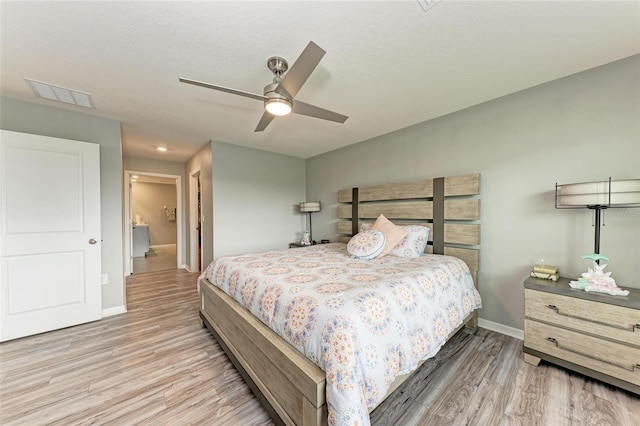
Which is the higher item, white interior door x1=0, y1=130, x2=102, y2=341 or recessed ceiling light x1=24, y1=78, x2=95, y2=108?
recessed ceiling light x1=24, y1=78, x2=95, y2=108

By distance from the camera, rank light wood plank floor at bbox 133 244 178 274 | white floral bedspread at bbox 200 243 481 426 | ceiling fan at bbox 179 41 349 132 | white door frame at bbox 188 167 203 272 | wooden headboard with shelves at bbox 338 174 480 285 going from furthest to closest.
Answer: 1. light wood plank floor at bbox 133 244 178 274
2. white door frame at bbox 188 167 203 272
3. wooden headboard with shelves at bbox 338 174 480 285
4. ceiling fan at bbox 179 41 349 132
5. white floral bedspread at bbox 200 243 481 426

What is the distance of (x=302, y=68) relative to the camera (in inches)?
59.6

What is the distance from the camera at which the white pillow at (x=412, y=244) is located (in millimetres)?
2721

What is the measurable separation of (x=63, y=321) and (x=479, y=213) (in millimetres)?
4805

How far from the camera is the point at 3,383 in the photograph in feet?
5.89

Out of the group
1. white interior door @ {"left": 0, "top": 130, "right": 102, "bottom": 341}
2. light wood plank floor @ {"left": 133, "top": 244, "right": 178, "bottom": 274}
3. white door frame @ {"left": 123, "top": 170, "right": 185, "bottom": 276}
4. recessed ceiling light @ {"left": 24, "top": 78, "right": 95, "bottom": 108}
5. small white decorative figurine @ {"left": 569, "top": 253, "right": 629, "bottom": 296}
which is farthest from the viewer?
light wood plank floor @ {"left": 133, "top": 244, "right": 178, "bottom": 274}

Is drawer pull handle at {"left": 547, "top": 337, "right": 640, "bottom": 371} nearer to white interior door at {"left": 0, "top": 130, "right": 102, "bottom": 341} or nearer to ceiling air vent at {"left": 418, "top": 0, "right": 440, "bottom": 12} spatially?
ceiling air vent at {"left": 418, "top": 0, "right": 440, "bottom": 12}

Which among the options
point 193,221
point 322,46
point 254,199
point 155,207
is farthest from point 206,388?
point 155,207

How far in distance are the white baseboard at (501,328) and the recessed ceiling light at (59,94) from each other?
15.9ft

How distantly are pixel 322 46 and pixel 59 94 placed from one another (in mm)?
2740

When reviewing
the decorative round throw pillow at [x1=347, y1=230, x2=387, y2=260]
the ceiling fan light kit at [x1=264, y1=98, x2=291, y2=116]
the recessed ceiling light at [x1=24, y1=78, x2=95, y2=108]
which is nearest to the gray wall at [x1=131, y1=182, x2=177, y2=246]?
the recessed ceiling light at [x1=24, y1=78, x2=95, y2=108]

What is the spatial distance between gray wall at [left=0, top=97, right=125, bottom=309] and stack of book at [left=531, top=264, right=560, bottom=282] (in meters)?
4.64

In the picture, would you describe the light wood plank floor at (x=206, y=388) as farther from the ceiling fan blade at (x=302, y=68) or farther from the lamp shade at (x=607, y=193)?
the ceiling fan blade at (x=302, y=68)

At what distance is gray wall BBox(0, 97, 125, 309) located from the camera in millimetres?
2732
